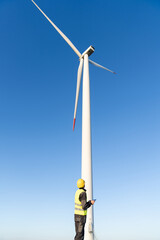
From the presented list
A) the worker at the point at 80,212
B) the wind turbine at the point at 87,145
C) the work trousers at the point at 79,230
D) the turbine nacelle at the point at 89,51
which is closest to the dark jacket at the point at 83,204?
the worker at the point at 80,212

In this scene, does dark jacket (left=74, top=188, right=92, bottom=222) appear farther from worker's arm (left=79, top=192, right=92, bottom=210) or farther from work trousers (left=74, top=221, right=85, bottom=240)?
work trousers (left=74, top=221, right=85, bottom=240)

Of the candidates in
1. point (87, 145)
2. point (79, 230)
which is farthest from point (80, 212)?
point (87, 145)

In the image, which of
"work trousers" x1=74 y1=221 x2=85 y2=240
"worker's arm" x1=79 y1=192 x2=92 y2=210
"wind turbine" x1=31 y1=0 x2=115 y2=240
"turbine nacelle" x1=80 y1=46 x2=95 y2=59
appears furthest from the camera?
"turbine nacelle" x1=80 y1=46 x2=95 y2=59

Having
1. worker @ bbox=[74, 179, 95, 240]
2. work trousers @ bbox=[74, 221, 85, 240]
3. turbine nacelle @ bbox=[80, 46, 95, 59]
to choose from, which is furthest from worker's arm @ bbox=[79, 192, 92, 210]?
turbine nacelle @ bbox=[80, 46, 95, 59]

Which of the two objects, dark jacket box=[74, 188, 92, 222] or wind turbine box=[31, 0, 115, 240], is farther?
wind turbine box=[31, 0, 115, 240]

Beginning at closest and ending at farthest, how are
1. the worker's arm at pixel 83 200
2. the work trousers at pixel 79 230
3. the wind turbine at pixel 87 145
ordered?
the worker's arm at pixel 83 200, the work trousers at pixel 79 230, the wind turbine at pixel 87 145

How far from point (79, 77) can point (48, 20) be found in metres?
9.41

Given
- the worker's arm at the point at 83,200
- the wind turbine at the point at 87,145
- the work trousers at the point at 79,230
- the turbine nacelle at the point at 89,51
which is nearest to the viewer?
the worker's arm at the point at 83,200

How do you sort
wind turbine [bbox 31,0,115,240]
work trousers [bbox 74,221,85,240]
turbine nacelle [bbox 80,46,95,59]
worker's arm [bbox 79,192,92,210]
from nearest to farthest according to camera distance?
worker's arm [bbox 79,192,92,210] → work trousers [bbox 74,221,85,240] → wind turbine [bbox 31,0,115,240] → turbine nacelle [bbox 80,46,95,59]

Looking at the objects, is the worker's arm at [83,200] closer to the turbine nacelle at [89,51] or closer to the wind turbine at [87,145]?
the wind turbine at [87,145]

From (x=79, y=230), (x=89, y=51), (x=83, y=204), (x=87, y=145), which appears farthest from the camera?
(x=89, y=51)

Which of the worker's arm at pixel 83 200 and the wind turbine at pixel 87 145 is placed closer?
the worker's arm at pixel 83 200

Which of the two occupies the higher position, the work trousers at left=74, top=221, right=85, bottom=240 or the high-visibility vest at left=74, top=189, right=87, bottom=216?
the high-visibility vest at left=74, top=189, right=87, bottom=216

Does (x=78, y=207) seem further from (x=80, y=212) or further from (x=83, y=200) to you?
(x=83, y=200)
